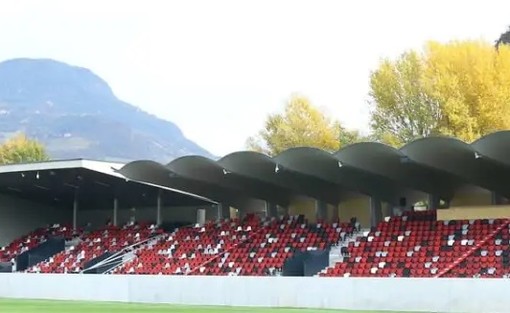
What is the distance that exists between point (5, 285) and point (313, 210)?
497 inches

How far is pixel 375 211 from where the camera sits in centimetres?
3219

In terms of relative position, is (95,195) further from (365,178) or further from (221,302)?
(221,302)

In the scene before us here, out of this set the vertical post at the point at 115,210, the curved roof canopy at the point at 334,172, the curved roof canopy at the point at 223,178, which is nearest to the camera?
the curved roof canopy at the point at 334,172

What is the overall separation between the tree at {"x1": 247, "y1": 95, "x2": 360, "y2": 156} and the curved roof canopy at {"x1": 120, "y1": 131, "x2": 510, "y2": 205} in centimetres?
2049

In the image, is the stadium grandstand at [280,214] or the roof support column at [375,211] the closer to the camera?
the stadium grandstand at [280,214]

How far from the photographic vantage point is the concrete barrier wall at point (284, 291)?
1927cm

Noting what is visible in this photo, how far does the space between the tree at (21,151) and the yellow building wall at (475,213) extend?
67.5 metres

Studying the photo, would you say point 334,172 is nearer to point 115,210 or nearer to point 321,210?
point 321,210

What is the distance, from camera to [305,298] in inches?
853

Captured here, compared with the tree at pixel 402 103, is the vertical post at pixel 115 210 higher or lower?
lower

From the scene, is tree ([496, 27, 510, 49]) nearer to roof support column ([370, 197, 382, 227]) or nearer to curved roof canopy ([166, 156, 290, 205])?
curved roof canopy ([166, 156, 290, 205])

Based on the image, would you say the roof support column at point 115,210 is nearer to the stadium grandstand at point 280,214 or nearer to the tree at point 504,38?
the stadium grandstand at point 280,214

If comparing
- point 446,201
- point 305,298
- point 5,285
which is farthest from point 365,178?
point 5,285

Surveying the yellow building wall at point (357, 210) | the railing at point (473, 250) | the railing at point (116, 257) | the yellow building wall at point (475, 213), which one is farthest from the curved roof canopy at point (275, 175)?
the railing at point (116, 257)
